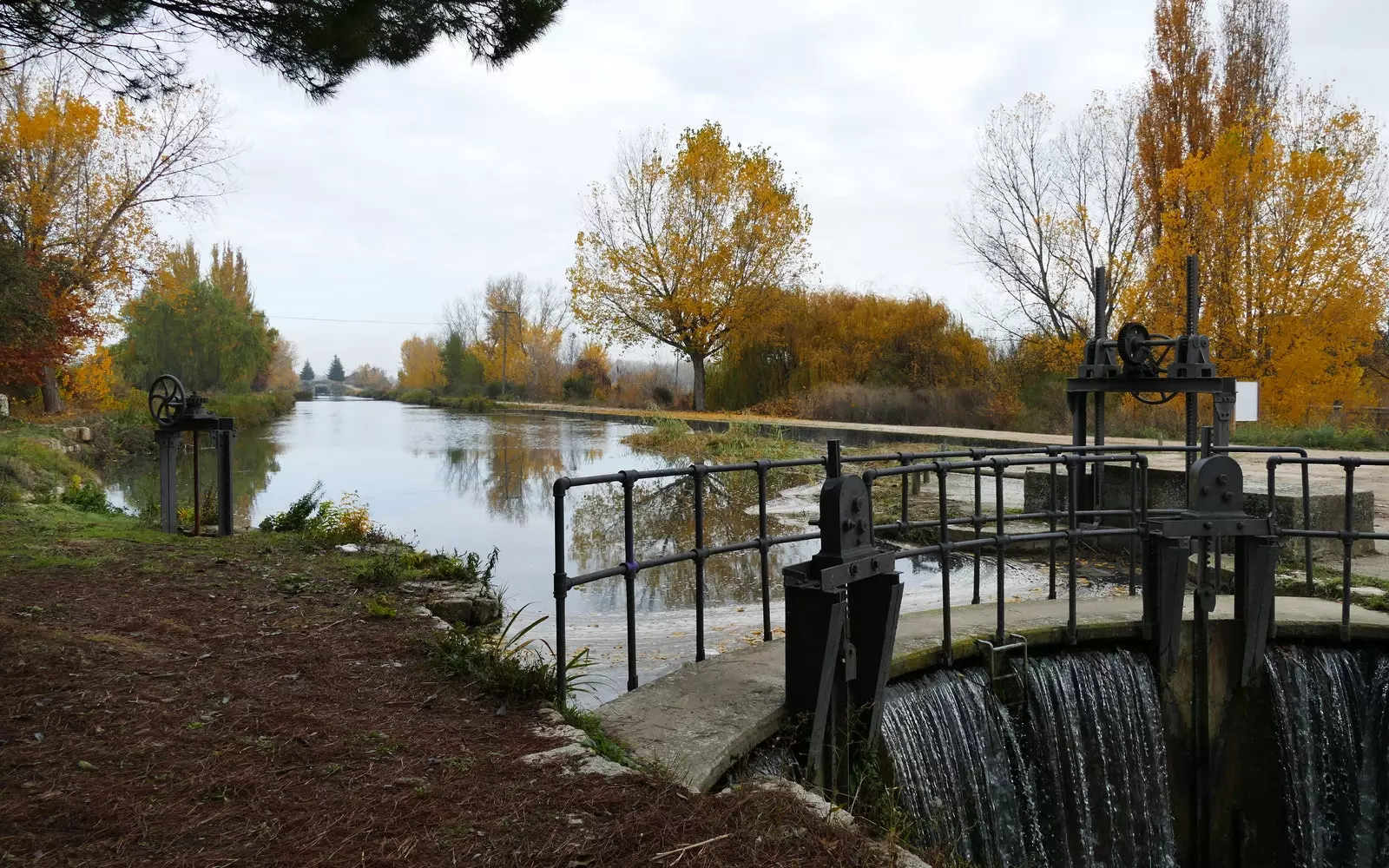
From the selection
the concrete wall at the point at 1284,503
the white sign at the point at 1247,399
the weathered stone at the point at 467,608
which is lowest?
the weathered stone at the point at 467,608

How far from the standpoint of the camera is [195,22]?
4805mm

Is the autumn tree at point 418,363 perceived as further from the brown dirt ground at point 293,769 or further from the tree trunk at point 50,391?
the brown dirt ground at point 293,769

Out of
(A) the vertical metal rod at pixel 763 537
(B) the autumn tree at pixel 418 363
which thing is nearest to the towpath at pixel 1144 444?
(A) the vertical metal rod at pixel 763 537

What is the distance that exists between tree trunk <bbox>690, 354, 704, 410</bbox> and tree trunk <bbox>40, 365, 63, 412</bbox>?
19789mm

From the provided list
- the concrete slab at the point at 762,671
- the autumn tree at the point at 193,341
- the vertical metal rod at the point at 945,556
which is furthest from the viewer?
the autumn tree at the point at 193,341

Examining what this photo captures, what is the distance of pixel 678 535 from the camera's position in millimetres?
11086

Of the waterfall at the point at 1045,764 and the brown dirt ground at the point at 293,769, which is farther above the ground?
the brown dirt ground at the point at 293,769

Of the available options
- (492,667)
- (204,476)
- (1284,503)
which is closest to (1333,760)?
(1284,503)

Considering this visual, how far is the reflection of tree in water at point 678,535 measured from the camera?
8234 millimetres

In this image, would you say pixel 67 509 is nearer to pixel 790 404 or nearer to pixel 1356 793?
pixel 1356 793

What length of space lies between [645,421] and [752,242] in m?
A: 9.19

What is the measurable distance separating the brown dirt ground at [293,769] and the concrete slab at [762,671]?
0.41 metres

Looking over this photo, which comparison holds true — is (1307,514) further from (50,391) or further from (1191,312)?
(50,391)

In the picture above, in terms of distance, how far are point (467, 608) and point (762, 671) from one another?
2599 millimetres
